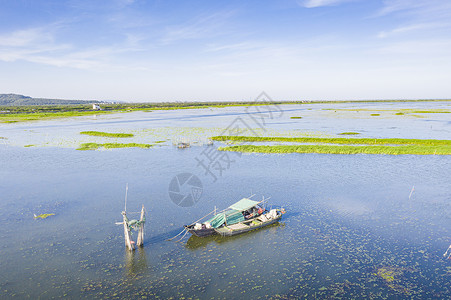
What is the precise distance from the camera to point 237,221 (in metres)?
25.7

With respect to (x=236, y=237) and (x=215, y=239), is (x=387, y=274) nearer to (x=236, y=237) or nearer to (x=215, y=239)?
(x=236, y=237)

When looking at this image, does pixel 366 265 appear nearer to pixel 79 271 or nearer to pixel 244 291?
pixel 244 291

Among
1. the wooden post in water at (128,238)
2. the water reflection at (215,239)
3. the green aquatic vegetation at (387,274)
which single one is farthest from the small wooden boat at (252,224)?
the green aquatic vegetation at (387,274)

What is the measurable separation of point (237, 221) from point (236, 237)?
6.06 ft

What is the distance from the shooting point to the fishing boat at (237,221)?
23.9m

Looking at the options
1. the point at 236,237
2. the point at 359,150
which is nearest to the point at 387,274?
the point at 236,237

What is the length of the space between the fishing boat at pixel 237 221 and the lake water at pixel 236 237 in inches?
25.9

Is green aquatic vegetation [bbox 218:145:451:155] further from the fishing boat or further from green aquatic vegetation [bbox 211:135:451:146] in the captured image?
the fishing boat

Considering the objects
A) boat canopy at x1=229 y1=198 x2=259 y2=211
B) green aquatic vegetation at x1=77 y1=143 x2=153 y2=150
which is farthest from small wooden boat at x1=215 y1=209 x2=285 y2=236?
green aquatic vegetation at x1=77 y1=143 x2=153 y2=150

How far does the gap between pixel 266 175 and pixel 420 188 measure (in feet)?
61.1

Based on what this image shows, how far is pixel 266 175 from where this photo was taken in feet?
132

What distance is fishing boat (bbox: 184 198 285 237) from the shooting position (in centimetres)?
2391

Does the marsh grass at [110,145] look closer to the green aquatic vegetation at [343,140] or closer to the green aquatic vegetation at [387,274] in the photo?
the green aquatic vegetation at [343,140]

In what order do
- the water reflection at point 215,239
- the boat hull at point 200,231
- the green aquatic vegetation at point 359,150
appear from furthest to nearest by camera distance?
the green aquatic vegetation at point 359,150 → the boat hull at point 200,231 → the water reflection at point 215,239
